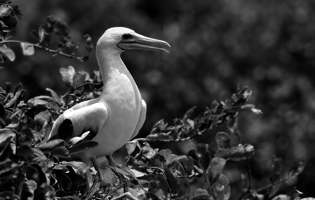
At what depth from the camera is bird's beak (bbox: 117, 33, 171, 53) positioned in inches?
150

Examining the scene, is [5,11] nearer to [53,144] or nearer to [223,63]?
[53,144]

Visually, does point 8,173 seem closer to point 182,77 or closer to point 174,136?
point 174,136

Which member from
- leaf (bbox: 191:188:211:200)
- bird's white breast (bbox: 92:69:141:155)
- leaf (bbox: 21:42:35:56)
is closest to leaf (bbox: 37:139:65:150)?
leaf (bbox: 191:188:211:200)

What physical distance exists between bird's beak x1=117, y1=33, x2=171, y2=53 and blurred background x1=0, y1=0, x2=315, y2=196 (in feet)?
23.7

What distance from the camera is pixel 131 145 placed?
3.85m

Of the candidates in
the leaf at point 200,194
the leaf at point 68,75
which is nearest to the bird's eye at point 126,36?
the leaf at point 68,75

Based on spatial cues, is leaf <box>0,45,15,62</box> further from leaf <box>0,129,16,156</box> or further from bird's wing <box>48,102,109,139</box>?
leaf <box>0,129,16,156</box>

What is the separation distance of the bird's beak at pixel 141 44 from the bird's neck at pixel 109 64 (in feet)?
0.18

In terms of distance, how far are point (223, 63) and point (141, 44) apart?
9.07m

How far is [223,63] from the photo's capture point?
12852 millimetres

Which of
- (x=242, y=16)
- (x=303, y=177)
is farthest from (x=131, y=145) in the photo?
(x=242, y=16)

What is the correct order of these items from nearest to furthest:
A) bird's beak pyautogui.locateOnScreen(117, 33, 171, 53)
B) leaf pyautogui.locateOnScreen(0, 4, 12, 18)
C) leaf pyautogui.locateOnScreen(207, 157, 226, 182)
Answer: leaf pyautogui.locateOnScreen(207, 157, 226, 182), leaf pyautogui.locateOnScreen(0, 4, 12, 18), bird's beak pyautogui.locateOnScreen(117, 33, 171, 53)

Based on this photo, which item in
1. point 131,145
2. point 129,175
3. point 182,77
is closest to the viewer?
point 129,175

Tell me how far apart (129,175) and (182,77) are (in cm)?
907
